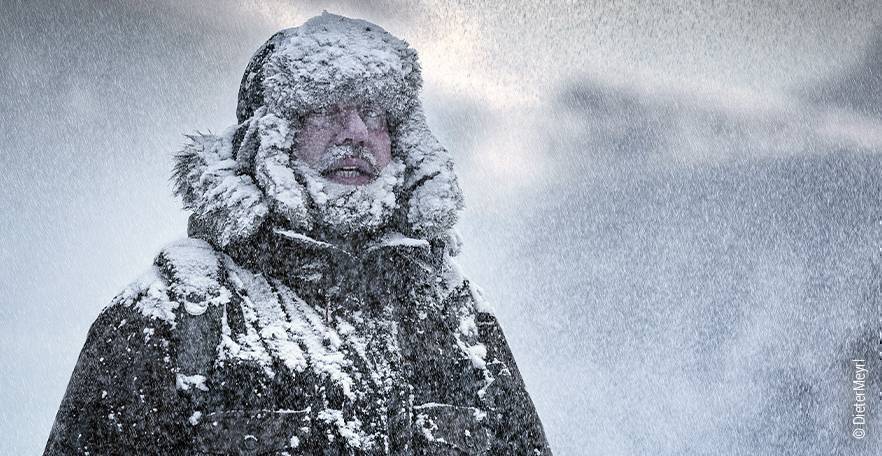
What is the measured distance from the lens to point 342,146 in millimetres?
3623

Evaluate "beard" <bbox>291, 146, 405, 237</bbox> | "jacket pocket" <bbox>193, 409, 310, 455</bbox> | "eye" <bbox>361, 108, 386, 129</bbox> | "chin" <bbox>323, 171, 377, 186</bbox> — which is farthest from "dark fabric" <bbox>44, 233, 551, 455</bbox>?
"eye" <bbox>361, 108, 386, 129</bbox>

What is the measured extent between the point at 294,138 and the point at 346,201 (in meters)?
0.42

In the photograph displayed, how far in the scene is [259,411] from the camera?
3.12 meters

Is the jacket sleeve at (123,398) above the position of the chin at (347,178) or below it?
below

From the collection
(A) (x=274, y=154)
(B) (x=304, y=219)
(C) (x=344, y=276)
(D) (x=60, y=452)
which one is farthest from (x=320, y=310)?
(D) (x=60, y=452)

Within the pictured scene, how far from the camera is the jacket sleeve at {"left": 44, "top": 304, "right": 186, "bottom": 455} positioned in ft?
9.78

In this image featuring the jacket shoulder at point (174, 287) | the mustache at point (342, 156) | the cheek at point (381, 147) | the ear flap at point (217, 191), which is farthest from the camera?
the cheek at point (381, 147)

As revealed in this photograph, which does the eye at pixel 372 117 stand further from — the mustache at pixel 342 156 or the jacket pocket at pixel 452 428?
the jacket pocket at pixel 452 428

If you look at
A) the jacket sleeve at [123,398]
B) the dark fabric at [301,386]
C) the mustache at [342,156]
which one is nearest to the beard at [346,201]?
the mustache at [342,156]

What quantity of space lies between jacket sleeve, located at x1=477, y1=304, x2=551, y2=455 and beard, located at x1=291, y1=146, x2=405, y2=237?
2.65 feet

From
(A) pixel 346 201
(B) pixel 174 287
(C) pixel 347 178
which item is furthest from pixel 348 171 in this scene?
(B) pixel 174 287

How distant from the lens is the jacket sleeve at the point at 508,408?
3736 mm

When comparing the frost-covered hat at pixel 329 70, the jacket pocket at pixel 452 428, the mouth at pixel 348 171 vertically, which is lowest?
the jacket pocket at pixel 452 428

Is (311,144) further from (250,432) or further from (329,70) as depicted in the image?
(250,432)
